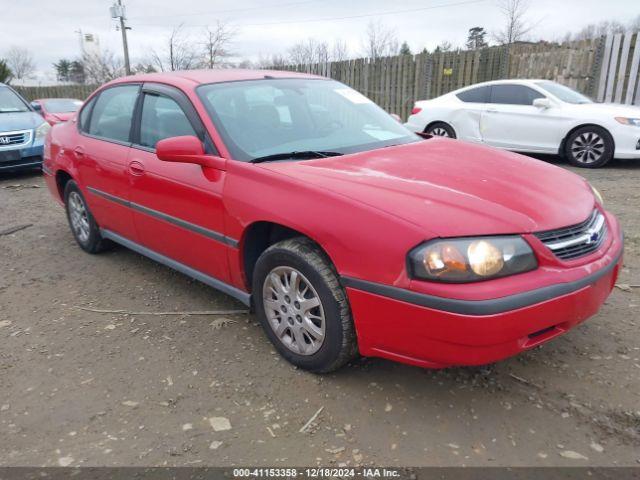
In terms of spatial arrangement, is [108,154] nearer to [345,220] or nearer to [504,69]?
[345,220]

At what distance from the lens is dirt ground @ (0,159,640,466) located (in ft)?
7.35

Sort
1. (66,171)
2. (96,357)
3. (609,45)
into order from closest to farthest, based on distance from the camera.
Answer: (96,357), (66,171), (609,45)

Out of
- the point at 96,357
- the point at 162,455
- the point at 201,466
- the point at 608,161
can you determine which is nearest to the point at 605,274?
the point at 201,466

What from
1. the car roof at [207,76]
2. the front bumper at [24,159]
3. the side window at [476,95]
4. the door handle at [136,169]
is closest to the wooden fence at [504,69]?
the side window at [476,95]

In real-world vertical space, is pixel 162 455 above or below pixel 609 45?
below

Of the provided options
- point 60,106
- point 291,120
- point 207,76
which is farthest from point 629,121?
point 60,106

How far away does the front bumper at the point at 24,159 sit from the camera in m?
8.41

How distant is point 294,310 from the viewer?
2.72 m

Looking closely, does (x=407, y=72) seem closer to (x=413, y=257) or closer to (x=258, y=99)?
(x=258, y=99)

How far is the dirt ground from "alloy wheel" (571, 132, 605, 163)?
4.89 m

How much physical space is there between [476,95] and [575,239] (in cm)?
732

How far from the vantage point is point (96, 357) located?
3051 mm

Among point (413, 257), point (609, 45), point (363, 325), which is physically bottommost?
point (363, 325)

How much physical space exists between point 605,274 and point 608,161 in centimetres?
656
